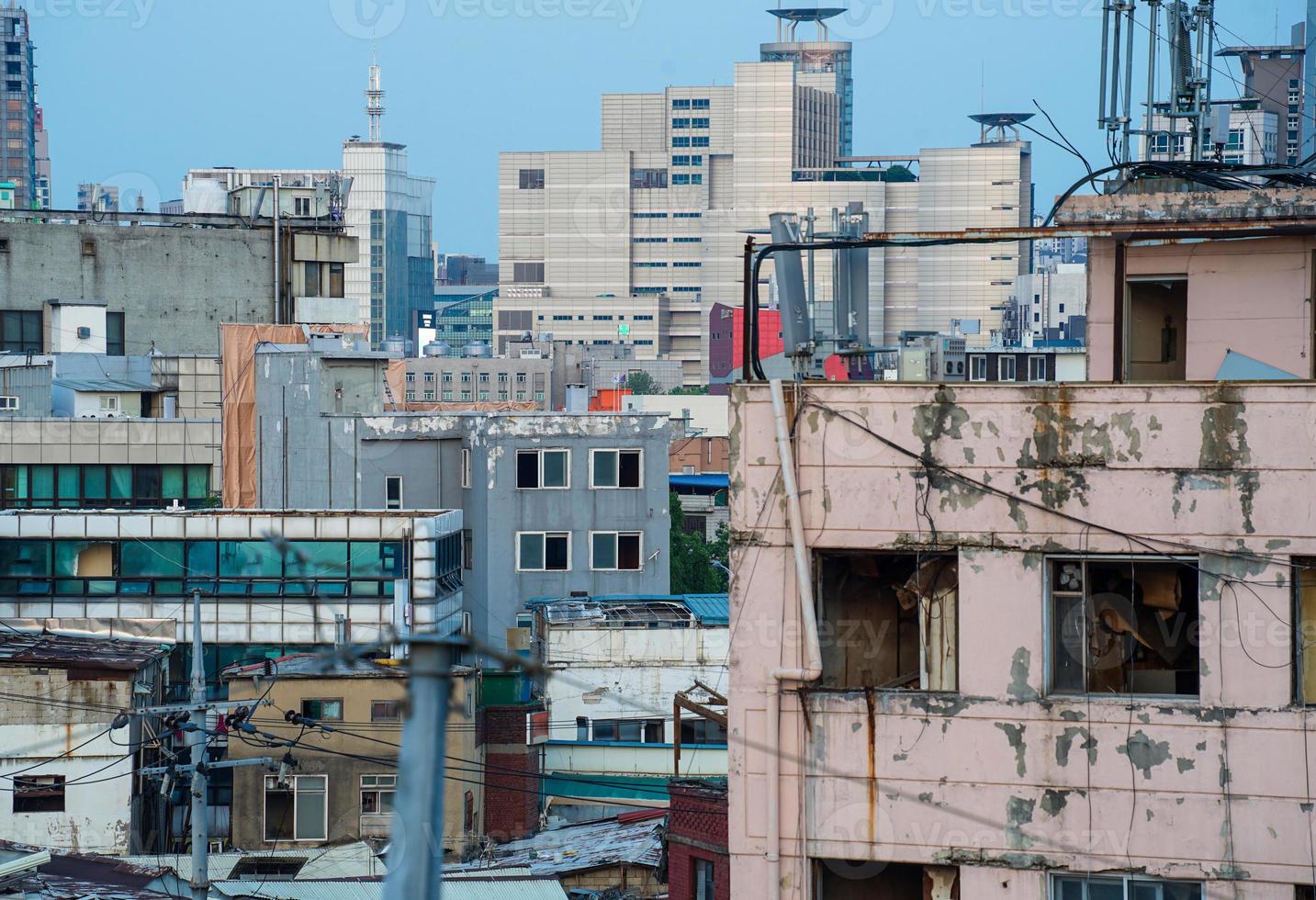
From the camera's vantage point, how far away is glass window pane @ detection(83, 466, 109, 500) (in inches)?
1674

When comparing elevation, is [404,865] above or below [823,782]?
above

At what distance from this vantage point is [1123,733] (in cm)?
938

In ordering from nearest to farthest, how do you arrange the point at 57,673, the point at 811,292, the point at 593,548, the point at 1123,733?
the point at 1123,733 → the point at 811,292 → the point at 57,673 → the point at 593,548

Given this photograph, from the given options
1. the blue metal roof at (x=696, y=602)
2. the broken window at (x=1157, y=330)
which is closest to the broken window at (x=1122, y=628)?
the broken window at (x=1157, y=330)

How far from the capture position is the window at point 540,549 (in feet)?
140

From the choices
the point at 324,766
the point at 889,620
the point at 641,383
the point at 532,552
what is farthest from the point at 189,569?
the point at 641,383

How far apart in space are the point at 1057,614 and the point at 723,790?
11.1 m

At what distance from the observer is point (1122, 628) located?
377 inches

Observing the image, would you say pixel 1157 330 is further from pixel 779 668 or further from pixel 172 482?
pixel 172 482

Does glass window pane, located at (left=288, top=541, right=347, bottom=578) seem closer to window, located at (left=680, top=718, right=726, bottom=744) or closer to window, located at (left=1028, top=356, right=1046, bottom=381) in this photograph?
window, located at (left=680, top=718, right=726, bottom=744)

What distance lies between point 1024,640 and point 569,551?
33.4 m

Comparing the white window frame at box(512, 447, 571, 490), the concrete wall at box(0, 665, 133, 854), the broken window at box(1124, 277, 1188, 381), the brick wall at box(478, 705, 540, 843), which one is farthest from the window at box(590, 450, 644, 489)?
the broken window at box(1124, 277, 1188, 381)

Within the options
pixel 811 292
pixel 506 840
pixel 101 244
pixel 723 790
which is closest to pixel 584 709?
pixel 506 840

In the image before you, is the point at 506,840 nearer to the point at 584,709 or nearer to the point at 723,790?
the point at 584,709
